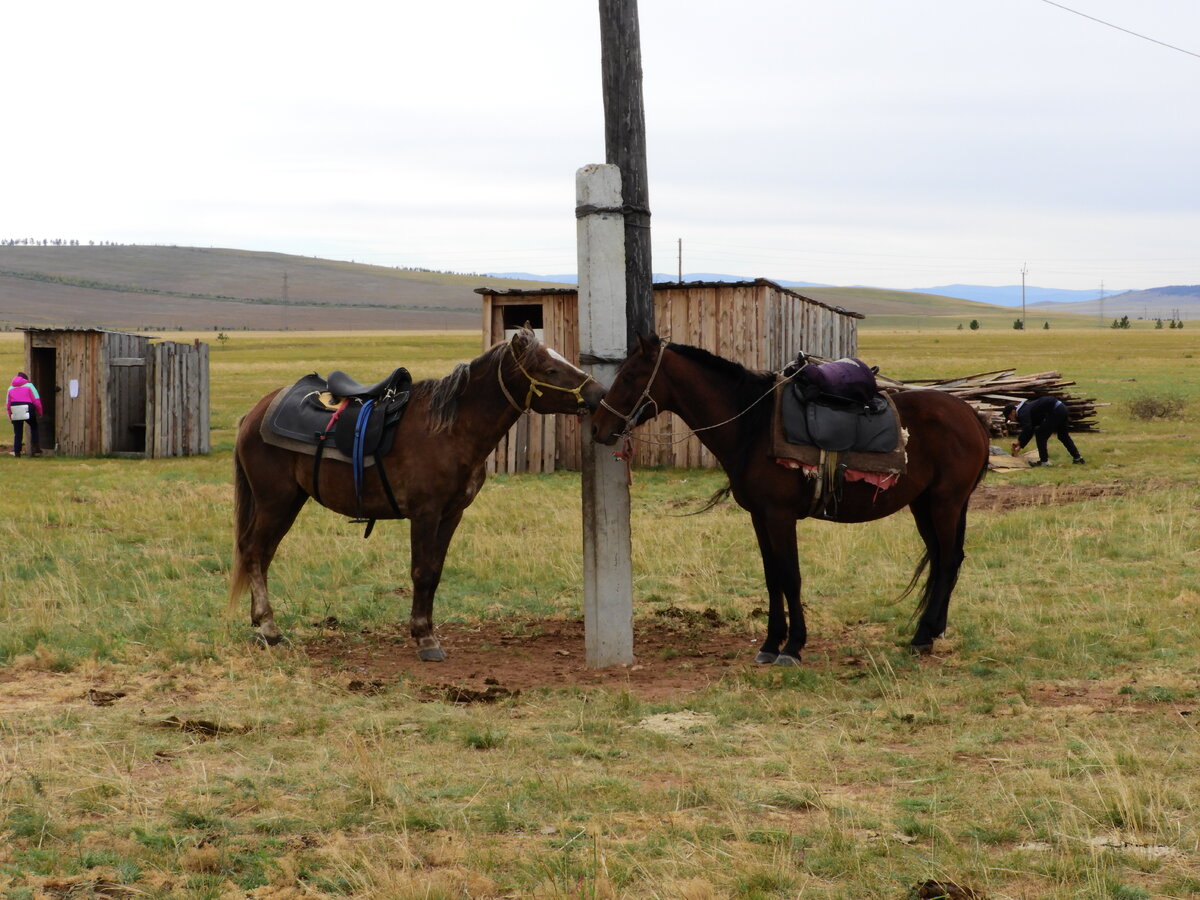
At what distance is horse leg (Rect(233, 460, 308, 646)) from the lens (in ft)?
28.8

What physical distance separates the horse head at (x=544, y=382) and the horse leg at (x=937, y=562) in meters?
2.69

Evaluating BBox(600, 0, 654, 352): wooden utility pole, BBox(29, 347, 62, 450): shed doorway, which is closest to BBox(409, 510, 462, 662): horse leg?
BBox(600, 0, 654, 352): wooden utility pole

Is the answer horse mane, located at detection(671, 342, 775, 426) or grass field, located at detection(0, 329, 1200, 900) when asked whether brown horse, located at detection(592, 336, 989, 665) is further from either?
grass field, located at detection(0, 329, 1200, 900)

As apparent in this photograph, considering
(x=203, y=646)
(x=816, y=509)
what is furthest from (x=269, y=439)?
(x=816, y=509)

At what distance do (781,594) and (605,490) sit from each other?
4.66 ft

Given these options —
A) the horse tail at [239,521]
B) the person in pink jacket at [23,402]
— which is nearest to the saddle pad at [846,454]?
the horse tail at [239,521]

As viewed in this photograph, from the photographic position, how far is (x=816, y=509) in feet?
27.1

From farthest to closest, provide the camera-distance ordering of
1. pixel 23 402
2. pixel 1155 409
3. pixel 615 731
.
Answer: pixel 1155 409, pixel 23 402, pixel 615 731

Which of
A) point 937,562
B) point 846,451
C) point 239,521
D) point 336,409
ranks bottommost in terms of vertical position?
point 937,562

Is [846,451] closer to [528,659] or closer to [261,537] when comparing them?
[528,659]

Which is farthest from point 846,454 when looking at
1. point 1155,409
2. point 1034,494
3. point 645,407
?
point 1155,409

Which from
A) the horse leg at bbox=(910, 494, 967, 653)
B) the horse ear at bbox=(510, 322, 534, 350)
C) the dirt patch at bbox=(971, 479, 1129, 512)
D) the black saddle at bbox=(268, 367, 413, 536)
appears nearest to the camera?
the horse ear at bbox=(510, 322, 534, 350)

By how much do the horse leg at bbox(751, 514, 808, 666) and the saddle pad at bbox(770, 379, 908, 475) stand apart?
46 cm

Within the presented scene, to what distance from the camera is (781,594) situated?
26.5ft
